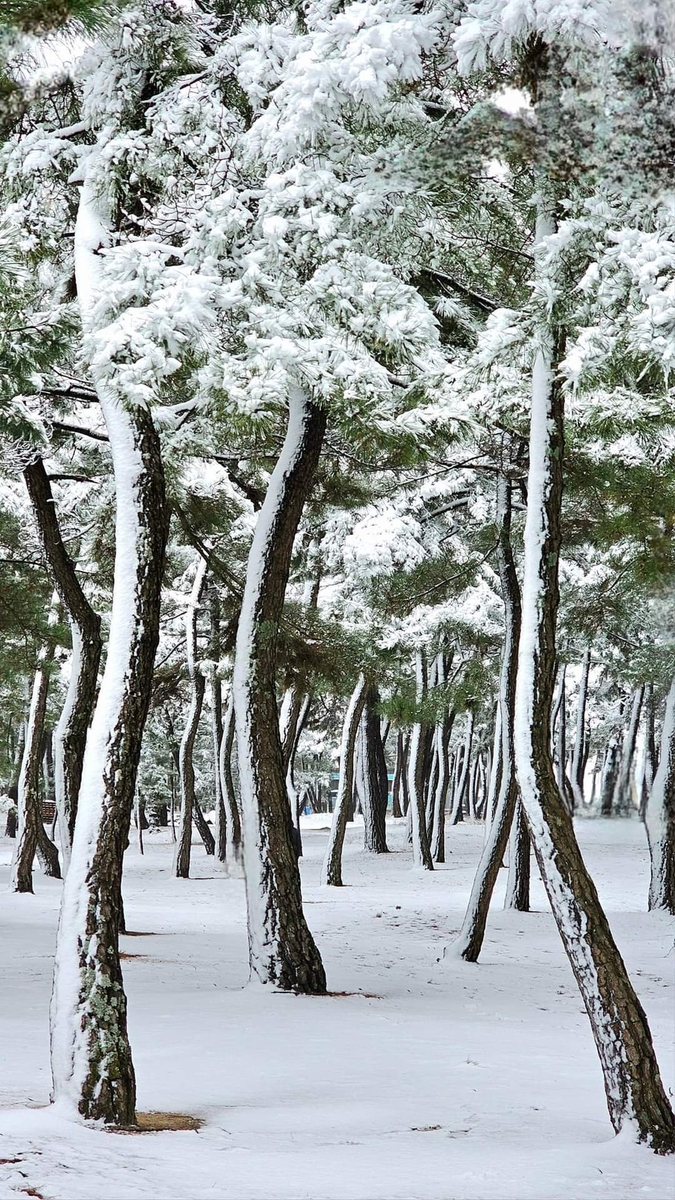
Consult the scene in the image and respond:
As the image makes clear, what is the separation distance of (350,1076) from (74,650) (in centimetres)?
627

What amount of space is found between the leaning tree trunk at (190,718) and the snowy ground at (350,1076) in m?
6.19

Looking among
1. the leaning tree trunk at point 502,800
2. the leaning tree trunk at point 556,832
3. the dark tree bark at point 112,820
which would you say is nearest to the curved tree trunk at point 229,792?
the leaning tree trunk at point 502,800

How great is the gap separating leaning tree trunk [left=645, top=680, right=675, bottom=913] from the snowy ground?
3.87 ft

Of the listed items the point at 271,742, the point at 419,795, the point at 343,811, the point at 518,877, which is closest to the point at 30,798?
the point at 343,811

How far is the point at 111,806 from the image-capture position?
4633mm

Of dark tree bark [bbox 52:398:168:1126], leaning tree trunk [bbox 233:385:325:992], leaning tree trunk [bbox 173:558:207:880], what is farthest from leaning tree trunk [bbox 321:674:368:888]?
dark tree bark [bbox 52:398:168:1126]

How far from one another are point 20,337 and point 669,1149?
18.4 feet

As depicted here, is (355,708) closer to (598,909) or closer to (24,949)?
(24,949)

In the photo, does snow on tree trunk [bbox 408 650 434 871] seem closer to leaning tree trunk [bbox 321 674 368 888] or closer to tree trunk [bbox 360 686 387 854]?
leaning tree trunk [bbox 321 674 368 888]

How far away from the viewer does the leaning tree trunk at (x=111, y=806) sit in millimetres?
4363

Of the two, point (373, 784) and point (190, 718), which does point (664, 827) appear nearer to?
point (190, 718)

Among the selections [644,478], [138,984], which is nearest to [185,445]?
[644,478]

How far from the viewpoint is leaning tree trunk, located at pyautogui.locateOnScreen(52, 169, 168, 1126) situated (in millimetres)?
4363

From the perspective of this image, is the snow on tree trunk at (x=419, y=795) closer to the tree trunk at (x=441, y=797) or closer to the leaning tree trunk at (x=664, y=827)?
the tree trunk at (x=441, y=797)
